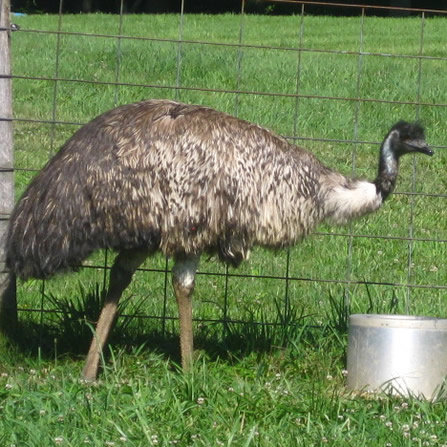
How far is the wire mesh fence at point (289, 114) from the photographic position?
615cm

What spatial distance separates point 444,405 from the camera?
191 inches

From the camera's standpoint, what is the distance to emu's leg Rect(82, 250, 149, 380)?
16.9 feet

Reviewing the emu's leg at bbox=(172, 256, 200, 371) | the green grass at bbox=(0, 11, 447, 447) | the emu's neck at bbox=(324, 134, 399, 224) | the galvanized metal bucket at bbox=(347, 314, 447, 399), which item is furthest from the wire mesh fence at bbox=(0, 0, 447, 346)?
the galvanized metal bucket at bbox=(347, 314, 447, 399)

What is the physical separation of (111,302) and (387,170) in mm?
1438

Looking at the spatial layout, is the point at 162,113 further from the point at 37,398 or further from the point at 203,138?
the point at 37,398

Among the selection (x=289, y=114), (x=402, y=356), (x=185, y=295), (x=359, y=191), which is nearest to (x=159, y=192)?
(x=185, y=295)

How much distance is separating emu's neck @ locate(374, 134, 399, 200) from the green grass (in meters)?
0.43

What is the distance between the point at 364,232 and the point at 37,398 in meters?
3.96

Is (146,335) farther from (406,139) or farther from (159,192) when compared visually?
(406,139)

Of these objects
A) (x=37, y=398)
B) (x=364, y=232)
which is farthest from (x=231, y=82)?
(x=37, y=398)

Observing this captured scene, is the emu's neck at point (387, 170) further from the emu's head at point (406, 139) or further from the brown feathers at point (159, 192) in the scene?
the brown feathers at point (159, 192)

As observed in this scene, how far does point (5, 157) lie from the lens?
5.41m

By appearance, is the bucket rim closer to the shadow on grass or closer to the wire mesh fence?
the shadow on grass

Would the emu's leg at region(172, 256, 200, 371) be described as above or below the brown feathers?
below
